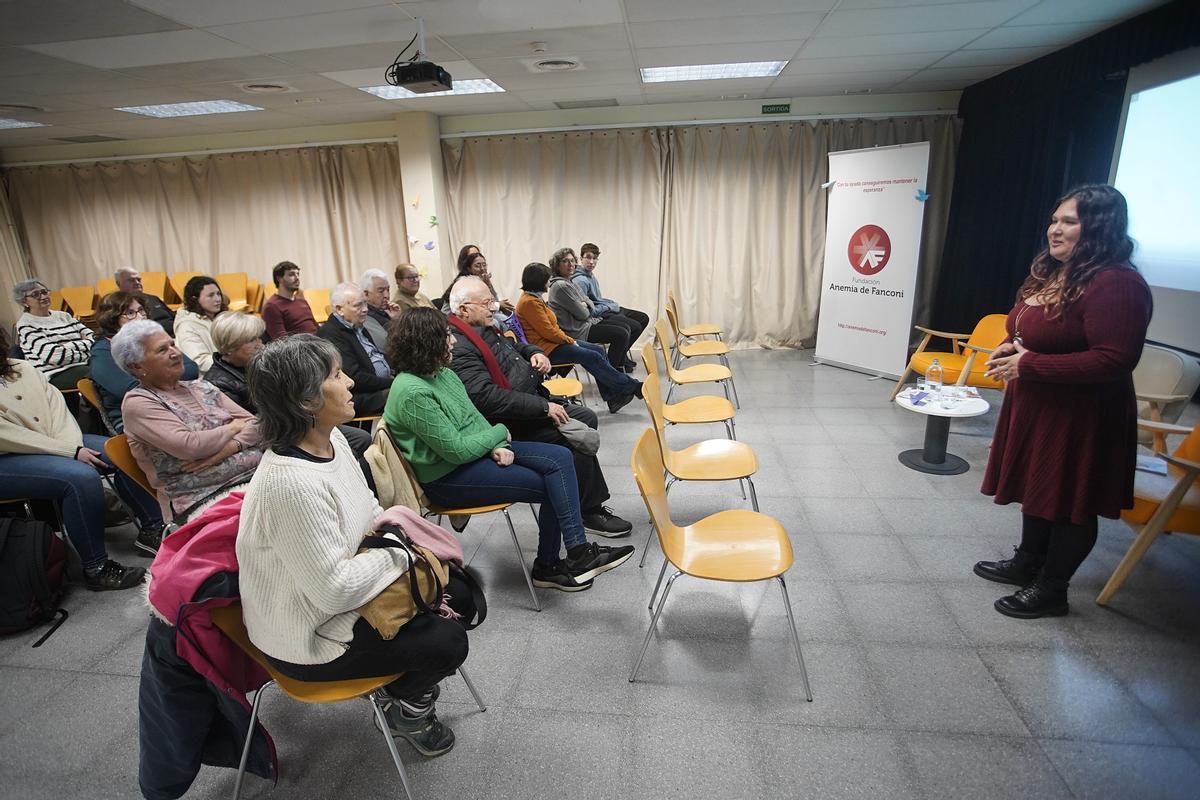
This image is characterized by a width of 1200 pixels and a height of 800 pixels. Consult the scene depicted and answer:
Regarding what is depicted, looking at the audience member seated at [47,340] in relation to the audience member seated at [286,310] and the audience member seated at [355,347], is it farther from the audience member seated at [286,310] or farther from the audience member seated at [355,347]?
the audience member seated at [355,347]

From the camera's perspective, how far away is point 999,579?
2.35 meters

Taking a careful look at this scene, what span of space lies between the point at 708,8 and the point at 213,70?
11.0 ft

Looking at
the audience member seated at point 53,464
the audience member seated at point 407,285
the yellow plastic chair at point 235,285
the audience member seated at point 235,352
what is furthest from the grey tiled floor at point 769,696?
the yellow plastic chair at point 235,285

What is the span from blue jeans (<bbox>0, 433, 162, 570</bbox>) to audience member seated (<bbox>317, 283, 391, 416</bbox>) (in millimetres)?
1144

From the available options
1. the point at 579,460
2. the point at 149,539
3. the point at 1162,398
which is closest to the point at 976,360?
the point at 1162,398

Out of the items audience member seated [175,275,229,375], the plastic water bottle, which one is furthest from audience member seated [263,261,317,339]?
the plastic water bottle

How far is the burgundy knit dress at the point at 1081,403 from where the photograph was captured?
5.89 feet

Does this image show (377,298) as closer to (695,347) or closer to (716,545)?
(695,347)

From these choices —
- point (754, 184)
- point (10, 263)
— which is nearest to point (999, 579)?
point (754, 184)

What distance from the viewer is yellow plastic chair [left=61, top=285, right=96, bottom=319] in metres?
7.08

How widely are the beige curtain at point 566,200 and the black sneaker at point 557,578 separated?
4.77 meters

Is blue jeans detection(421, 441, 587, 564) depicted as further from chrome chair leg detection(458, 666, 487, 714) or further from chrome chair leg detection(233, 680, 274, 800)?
chrome chair leg detection(233, 680, 274, 800)

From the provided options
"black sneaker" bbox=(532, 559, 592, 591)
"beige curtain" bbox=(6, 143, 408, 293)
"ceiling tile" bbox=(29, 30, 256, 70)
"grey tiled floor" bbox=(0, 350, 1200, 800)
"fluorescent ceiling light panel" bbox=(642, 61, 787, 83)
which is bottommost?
"grey tiled floor" bbox=(0, 350, 1200, 800)

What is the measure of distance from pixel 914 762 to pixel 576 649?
106cm
